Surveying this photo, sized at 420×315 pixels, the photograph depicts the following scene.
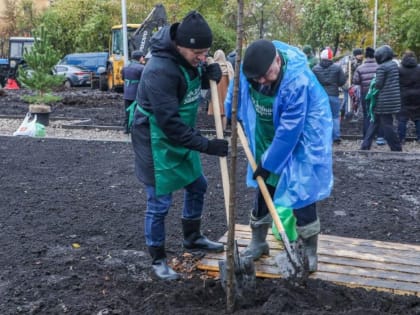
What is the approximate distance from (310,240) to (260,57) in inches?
52.0

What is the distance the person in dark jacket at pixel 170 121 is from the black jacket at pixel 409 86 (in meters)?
7.02

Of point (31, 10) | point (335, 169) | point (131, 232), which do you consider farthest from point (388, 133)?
point (31, 10)

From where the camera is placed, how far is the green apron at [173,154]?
12.7 feet

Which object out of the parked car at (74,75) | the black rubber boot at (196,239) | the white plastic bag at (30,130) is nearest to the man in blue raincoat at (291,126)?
the black rubber boot at (196,239)

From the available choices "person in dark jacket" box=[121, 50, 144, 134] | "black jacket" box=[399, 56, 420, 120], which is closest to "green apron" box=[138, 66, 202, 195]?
"person in dark jacket" box=[121, 50, 144, 134]

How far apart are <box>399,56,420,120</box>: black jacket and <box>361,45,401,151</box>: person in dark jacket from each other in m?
0.91

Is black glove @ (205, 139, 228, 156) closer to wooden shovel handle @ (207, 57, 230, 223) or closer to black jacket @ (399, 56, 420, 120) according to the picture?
wooden shovel handle @ (207, 57, 230, 223)

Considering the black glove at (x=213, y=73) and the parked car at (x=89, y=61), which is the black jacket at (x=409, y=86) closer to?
the black glove at (x=213, y=73)

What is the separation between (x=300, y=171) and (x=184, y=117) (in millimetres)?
895

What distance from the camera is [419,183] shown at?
7184 mm

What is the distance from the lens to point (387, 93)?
30.8ft

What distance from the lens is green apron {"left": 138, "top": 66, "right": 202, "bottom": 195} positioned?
3.88 metres

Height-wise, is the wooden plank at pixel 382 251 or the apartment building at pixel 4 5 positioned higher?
the apartment building at pixel 4 5

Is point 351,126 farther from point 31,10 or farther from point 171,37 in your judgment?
point 31,10
